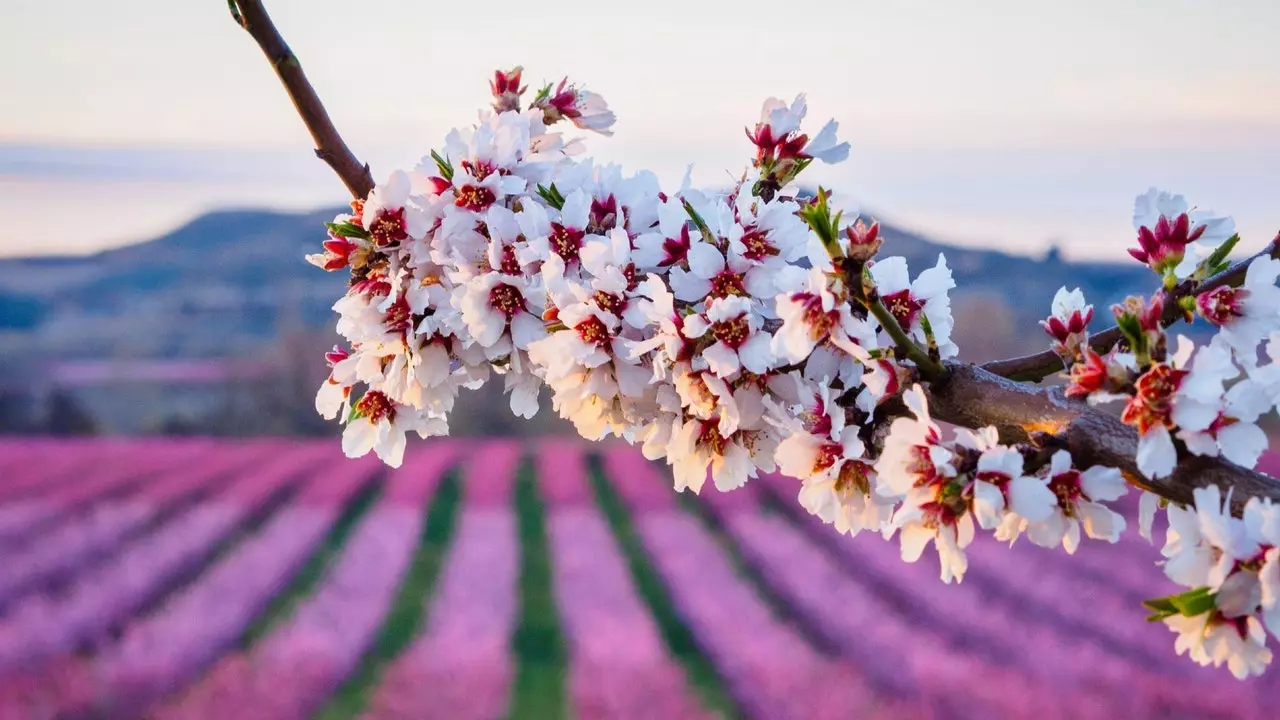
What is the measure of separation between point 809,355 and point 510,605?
477 centimetres

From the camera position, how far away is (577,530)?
6277mm

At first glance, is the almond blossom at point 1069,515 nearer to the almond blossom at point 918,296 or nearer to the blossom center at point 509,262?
the almond blossom at point 918,296

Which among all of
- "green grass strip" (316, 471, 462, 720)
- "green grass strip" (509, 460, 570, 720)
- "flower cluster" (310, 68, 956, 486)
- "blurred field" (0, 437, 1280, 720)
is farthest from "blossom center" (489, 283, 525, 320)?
"green grass strip" (316, 471, 462, 720)

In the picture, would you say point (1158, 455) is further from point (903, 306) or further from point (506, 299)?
point (506, 299)

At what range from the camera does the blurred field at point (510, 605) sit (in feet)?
13.2

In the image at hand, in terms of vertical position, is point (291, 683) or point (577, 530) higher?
point (291, 683)

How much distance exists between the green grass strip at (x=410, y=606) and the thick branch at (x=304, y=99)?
3.78m

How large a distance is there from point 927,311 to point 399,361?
1.12 feet

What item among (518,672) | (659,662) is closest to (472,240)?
(659,662)


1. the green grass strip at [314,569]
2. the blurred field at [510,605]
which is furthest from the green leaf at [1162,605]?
the green grass strip at [314,569]

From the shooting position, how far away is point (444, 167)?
65 cm

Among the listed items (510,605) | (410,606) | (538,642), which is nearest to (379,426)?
(538,642)

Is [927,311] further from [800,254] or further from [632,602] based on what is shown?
[632,602]

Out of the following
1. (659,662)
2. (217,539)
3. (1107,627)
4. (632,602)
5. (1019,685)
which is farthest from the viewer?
(217,539)
